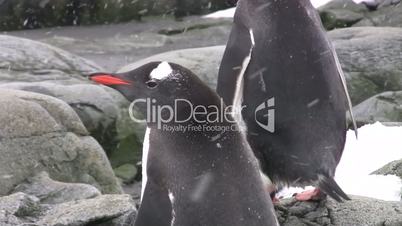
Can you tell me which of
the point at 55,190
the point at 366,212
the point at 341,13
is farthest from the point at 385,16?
the point at 366,212

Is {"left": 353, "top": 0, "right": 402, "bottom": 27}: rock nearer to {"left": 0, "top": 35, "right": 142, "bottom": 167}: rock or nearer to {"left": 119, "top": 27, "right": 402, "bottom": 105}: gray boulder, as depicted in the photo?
{"left": 119, "top": 27, "right": 402, "bottom": 105}: gray boulder

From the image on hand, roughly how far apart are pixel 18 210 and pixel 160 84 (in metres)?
0.99

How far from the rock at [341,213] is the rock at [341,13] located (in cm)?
883

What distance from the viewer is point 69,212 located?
3230 millimetres

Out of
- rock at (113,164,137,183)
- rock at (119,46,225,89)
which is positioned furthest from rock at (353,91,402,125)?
rock at (113,164,137,183)

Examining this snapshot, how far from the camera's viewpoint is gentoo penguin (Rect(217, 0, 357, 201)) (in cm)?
347

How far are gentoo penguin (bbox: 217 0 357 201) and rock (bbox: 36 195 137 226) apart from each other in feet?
2.26

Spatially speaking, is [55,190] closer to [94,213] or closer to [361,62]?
[94,213]

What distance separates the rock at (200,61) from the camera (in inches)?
301

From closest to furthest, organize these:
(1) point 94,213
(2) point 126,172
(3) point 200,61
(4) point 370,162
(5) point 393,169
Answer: (1) point 94,213, (5) point 393,169, (4) point 370,162, (2) point 126,172, (3) point 200,61

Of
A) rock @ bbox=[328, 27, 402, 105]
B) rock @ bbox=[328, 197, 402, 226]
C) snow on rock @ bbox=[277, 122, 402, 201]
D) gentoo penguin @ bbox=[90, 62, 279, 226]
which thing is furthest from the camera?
rock @ bbox=[328, 27, 402, 105]

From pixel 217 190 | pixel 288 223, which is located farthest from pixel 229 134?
pixel 288 223

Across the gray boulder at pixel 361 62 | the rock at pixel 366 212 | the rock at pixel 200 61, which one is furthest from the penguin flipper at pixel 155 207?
the gray boulder at pixel 361 62

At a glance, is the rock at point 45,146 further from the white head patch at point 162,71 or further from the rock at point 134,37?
the rock at point 134,37
